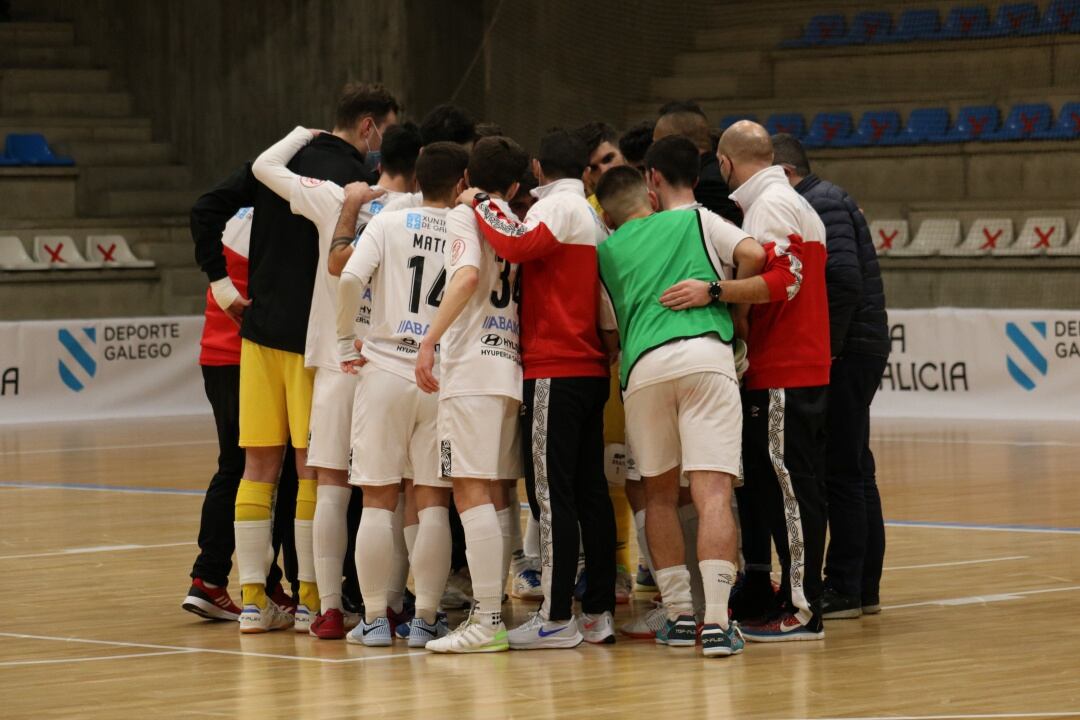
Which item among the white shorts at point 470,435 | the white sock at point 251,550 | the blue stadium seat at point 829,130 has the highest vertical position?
the blue stadium seat at point 829,130

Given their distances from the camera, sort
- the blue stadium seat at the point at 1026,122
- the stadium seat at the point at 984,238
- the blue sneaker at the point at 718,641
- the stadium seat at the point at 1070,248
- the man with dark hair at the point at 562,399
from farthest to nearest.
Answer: the blue stadium seat at the point at 1026,122, the stadium seat at the point at 984,238, the stadium seat at the point at 1070,248, the man with dark hair at the point at 562,399, the blue sneaker at the point at 718,641

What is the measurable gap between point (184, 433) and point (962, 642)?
10786 mm

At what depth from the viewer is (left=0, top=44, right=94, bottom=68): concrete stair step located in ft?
80.1

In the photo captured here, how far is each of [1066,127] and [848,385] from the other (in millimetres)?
13178

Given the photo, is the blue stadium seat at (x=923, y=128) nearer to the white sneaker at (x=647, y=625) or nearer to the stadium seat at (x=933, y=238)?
the stadium seat at (x=933, y=238)

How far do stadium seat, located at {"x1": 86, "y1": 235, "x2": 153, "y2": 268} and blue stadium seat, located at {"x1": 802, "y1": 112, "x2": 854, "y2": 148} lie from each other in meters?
8.36

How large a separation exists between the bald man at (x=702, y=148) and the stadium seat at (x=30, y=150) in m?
16.2

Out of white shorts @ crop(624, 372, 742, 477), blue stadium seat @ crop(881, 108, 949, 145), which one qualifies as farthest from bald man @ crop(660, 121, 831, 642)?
blue stadium seat @ crop(881, 108, 949, 145)

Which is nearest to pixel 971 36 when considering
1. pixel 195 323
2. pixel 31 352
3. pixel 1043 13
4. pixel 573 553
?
pixel 1043 13

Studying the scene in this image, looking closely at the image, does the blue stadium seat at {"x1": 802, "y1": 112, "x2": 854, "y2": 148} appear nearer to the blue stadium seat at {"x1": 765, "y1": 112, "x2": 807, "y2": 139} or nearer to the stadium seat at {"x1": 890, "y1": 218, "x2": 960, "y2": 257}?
the blue stadium seat at {"x1": 765, "y1": 112, "x2": 807, "y2": 139}

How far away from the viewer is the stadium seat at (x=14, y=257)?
20188 millimetres

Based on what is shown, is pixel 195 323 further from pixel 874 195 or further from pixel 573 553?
pixel 573 553

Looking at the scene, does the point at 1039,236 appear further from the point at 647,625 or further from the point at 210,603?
the point at 210,603

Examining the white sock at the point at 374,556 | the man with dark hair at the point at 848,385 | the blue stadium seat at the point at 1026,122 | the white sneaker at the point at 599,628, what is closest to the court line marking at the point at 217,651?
the white sock at the point at 374,556
